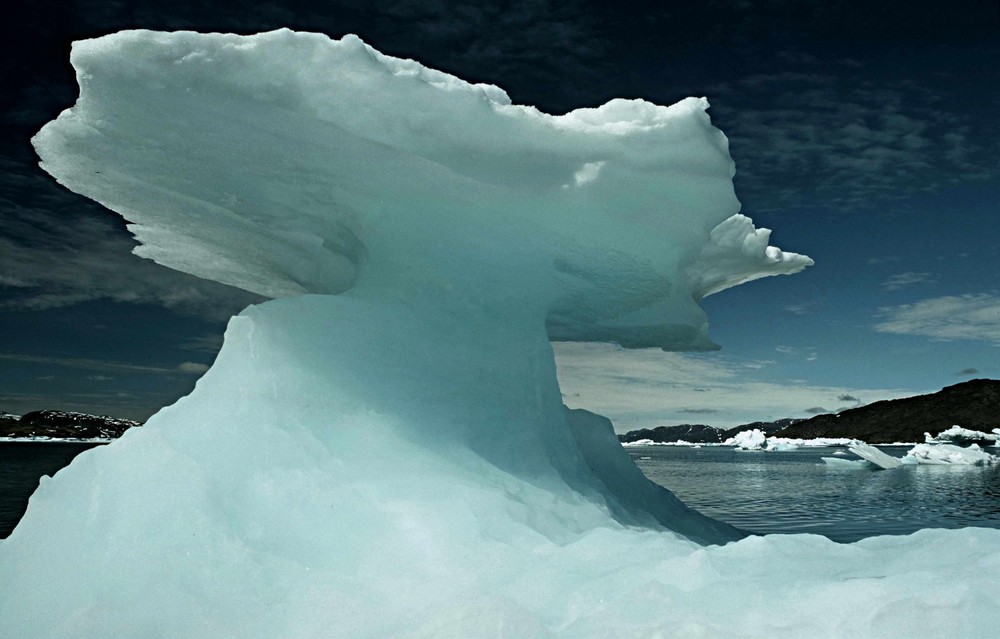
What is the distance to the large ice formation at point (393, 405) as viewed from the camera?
5.38m

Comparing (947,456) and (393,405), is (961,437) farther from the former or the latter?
(393,405)

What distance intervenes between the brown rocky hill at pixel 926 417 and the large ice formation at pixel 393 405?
150661mm

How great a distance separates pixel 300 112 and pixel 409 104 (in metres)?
1.18

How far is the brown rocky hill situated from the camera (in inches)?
5389

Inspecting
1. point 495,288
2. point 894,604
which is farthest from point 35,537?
point 894,604

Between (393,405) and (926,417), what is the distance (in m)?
167

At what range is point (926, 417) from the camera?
14675 centimetres

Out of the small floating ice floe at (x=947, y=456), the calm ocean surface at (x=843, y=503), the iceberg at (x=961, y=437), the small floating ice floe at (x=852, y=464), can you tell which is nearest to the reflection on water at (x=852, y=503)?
the calm ocean surface at (x=843, y=503)

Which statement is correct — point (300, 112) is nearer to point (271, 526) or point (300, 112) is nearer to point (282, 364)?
point (282, 364)

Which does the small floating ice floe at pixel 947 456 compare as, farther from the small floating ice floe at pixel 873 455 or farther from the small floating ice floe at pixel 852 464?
the small floating ice floe at pixel 873 455

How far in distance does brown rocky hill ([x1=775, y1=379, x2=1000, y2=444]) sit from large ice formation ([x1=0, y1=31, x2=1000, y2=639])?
15066 cm

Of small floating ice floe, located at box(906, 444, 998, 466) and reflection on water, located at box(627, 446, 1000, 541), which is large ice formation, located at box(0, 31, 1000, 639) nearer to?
reflection on water, located at box(627, 446, 1000, 541)

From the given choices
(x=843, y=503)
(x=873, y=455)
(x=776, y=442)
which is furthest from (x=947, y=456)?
(x=776, y=442)

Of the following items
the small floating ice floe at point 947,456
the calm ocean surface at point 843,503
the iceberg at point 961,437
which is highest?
the iceberg at point 961,437
